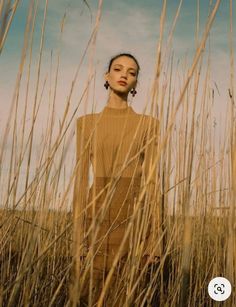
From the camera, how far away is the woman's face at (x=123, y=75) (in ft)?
4.61

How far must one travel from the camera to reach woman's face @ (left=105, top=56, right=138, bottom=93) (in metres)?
1.40

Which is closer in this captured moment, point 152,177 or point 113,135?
point 152,177

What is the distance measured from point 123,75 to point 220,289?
75cm

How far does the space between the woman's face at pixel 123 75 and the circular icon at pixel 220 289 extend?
683mm

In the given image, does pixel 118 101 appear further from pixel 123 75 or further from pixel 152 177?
pixel 152 177

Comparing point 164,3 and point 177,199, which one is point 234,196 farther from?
point 164,3

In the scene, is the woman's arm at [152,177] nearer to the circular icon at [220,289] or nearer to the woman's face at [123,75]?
the circular icon at [220,289]

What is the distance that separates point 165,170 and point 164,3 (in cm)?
41

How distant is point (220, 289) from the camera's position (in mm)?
1059

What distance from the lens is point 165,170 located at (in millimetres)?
1020

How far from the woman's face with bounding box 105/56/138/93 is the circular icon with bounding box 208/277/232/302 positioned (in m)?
0.68

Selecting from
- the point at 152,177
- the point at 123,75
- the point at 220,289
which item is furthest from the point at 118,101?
the point at 152,177

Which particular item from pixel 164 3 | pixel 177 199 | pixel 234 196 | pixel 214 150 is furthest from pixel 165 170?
pixel 214 150

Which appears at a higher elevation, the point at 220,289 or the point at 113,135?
the point at 113,135
